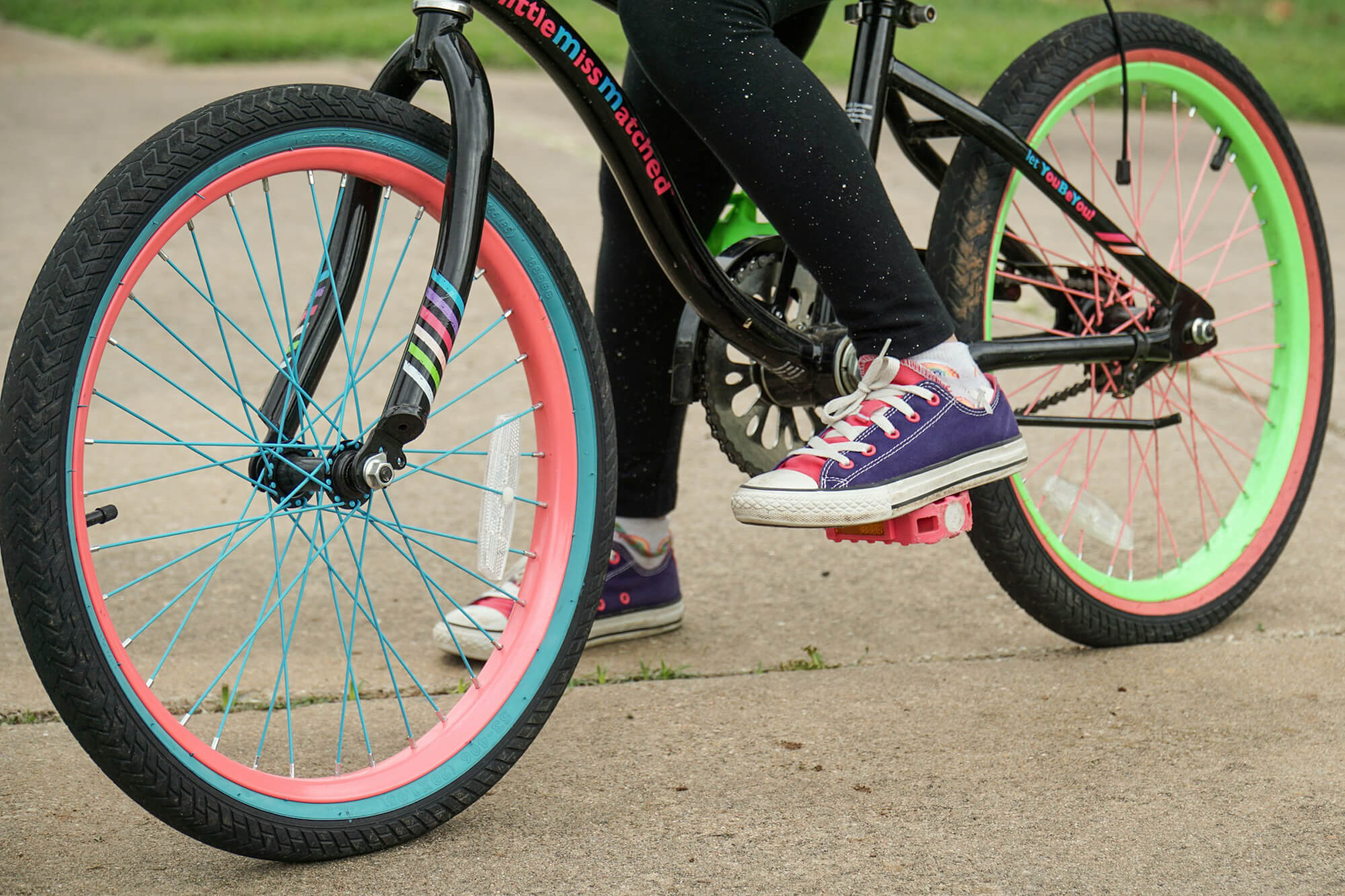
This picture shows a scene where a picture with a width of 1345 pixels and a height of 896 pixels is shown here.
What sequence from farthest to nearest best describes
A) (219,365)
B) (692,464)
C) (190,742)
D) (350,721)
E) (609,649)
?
(219,365), (692,464), (609,649), (350,721), (190,742)

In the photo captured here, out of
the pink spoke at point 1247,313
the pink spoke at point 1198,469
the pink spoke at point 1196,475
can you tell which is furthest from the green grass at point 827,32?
the pink spoke at point 1196,475

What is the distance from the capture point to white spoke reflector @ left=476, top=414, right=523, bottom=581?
70.5 inches

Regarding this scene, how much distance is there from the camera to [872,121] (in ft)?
6.91

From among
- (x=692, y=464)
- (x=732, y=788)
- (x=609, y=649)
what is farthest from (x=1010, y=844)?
(x=692, y=464)

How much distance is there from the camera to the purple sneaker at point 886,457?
73.8 inches

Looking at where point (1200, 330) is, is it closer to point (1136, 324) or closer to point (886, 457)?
point (1136, 324)

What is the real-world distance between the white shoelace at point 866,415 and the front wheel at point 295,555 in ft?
0.96

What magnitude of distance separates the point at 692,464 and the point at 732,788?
156 centimetres

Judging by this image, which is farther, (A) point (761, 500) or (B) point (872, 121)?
(B) point (872, 121)

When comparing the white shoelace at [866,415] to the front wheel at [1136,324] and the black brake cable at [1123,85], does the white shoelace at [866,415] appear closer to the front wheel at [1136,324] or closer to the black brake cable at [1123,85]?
the front wheel at [1136,324]

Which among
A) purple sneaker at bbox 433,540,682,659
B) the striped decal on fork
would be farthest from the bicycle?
purple sneaker at bbox 433,540,682,659

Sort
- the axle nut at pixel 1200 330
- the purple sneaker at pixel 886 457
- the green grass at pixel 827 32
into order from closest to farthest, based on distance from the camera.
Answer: the purple sneaker at pixel 886 457, the axle nut at pixel 1200 330, the green grass at pixel 827 32

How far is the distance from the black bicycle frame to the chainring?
81mm

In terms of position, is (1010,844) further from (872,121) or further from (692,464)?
(692,464)
